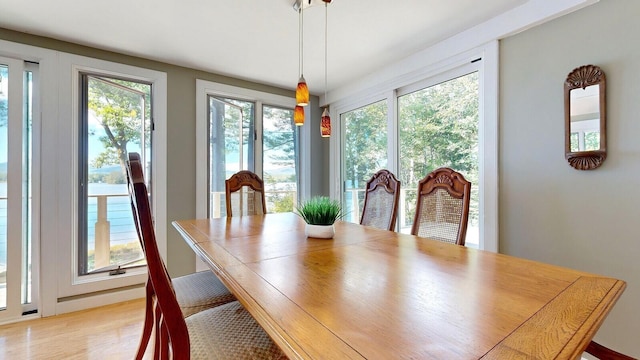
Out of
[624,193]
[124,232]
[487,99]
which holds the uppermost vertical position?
[487,99]

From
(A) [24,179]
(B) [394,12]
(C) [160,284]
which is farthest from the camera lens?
(A) [24,179]

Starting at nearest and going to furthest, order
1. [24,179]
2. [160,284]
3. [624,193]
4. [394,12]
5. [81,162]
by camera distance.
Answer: [160,284], [624,193], [394,12], [24,179], [81,162]

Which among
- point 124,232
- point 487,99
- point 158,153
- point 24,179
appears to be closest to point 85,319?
point 124,232

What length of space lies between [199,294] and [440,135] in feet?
7.51

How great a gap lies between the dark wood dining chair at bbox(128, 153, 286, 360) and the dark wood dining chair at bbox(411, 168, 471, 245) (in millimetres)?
1178

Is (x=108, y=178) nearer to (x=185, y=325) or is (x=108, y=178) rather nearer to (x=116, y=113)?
(x=116, y=113)

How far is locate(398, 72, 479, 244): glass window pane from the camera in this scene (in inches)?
90.4

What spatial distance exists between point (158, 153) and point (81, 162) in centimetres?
61

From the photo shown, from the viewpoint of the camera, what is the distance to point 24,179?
2264 mm

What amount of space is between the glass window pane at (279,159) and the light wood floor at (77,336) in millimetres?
1826

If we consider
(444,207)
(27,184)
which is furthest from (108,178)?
(444,207)

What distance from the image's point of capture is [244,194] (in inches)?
99.8

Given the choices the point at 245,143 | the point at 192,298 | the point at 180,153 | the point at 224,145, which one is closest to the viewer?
the point at 192,298

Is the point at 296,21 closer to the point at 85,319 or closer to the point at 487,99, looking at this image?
the point at 487,99
